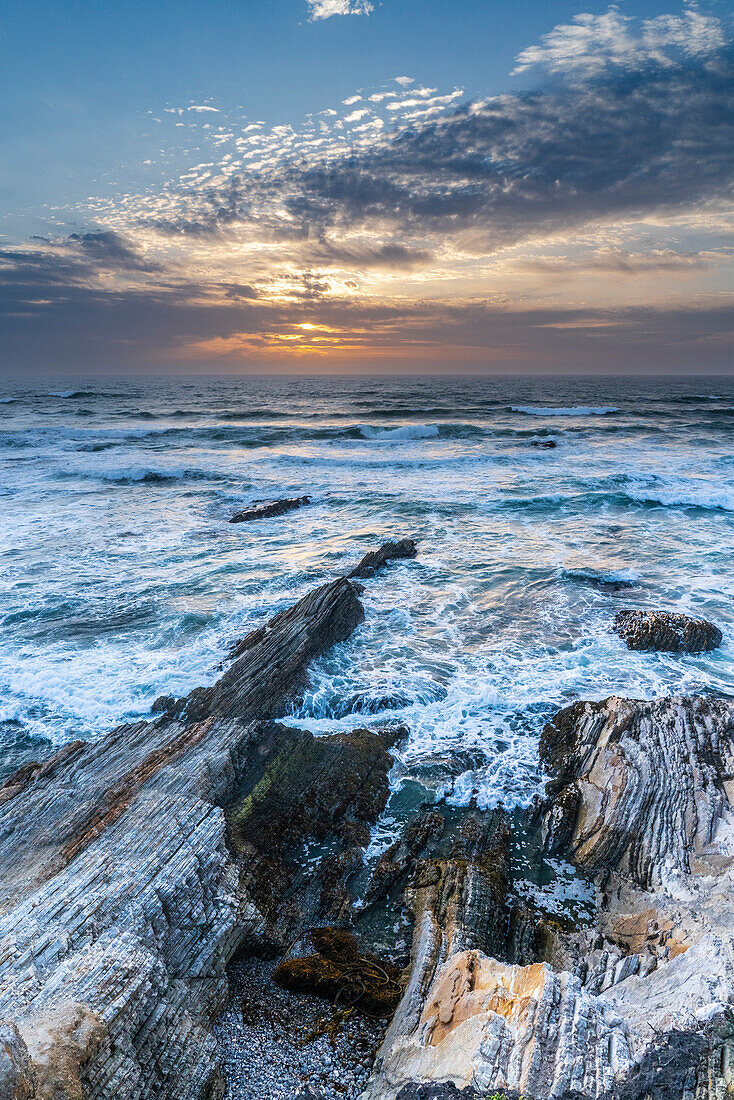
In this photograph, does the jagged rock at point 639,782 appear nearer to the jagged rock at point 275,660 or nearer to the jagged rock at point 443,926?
the jagged rock at point 443,926

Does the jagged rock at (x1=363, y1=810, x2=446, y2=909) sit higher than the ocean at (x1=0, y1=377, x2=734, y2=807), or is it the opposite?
the ocean at (x1=0, y1=377, x2=734, y2=807)

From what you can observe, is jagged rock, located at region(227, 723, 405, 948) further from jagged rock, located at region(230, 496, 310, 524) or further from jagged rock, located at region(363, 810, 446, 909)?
jagged rock, located at region(230, 496, 310, 524)

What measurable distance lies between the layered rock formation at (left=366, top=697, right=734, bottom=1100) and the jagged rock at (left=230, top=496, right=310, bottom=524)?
1728cm

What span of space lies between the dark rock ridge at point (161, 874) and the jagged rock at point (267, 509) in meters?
13.5

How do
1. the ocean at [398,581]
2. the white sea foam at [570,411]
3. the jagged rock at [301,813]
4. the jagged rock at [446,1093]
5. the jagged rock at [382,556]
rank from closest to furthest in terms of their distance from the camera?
the jagged rock at [446,1093] → the jagged rock at [301,813] → the ocean at [398,581] → the jagged rock at [382,556] → the white sea foam at [570,411]

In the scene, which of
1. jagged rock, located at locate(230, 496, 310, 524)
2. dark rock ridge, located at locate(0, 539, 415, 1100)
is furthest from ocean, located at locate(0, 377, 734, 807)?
dark rock ridge, located at locate(0, 539, 415, 1100)

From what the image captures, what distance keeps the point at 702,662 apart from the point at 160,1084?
38.2 ft

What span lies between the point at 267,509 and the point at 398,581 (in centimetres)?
980

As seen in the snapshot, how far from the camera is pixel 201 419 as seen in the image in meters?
60.8

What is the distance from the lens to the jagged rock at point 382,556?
16.7 metres

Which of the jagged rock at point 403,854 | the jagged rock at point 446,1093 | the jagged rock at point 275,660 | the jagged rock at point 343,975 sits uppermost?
the jagged rock at point 446,1093

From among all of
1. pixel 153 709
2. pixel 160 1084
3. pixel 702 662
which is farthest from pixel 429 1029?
pixel 702 662

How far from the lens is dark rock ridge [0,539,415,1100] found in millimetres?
4262

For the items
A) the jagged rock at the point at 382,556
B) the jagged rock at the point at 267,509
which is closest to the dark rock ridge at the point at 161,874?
the jagged rock at the point at 382,556
